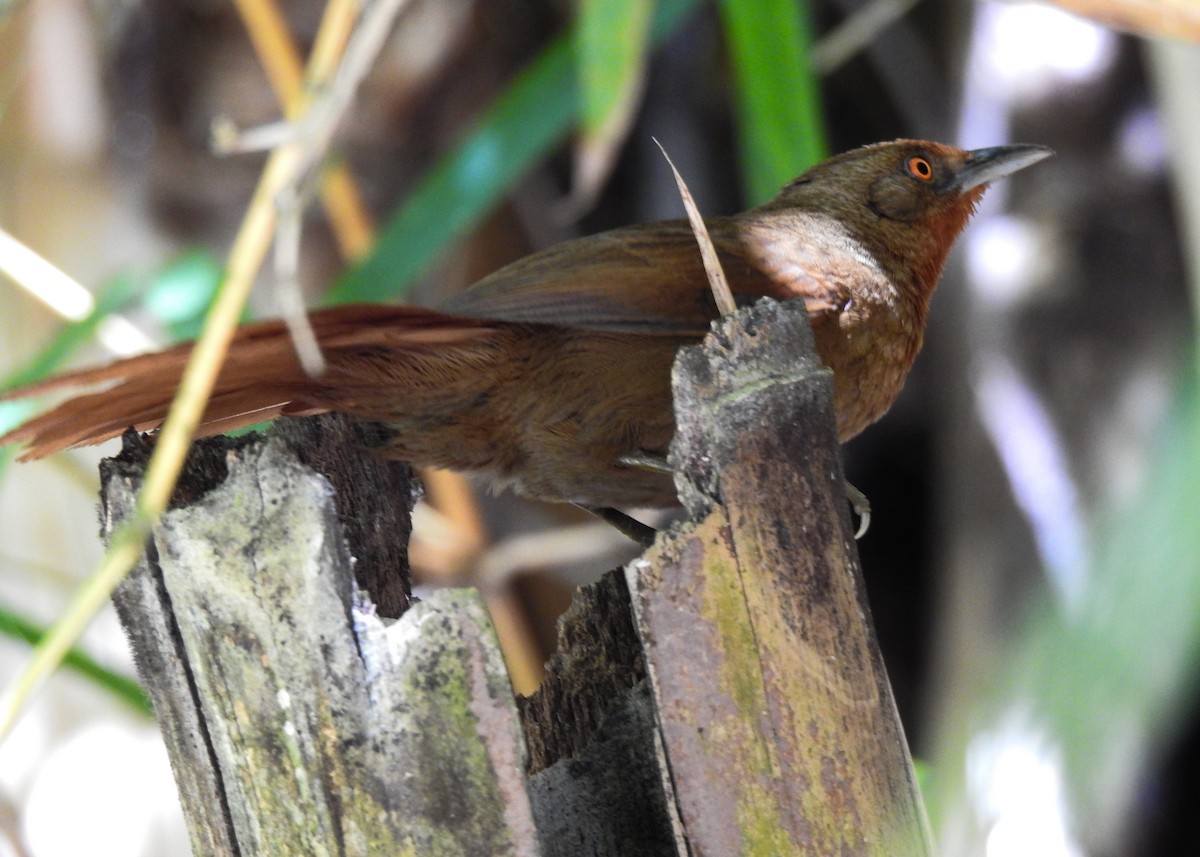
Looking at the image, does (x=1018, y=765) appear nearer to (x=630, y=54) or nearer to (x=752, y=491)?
(x=752, y=491)

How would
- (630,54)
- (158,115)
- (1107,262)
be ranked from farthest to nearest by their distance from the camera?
1. (158,115)
2. (1107,262)
3. (630,54)

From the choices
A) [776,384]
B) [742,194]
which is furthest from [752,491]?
[742,194]

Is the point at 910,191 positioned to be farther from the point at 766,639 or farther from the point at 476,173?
the point at 766,639

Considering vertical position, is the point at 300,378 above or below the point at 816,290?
below

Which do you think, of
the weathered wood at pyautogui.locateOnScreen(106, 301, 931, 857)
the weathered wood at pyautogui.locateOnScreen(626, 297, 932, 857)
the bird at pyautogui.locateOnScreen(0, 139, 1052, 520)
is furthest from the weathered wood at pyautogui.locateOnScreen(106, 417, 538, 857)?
the bird at pyautogui.locateOnScreen(0, 139, 1052, 520)

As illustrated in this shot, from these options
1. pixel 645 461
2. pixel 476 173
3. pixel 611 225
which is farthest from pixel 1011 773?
pixel 611 225

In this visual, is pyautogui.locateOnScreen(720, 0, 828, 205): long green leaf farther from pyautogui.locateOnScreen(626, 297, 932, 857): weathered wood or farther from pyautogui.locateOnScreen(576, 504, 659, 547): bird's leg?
pyautogui.locateOnScreen(626, 297, 932, 857): weathered wood
